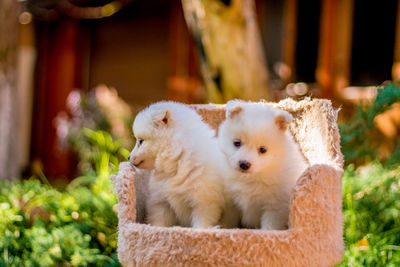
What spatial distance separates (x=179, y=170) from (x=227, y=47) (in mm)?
2020

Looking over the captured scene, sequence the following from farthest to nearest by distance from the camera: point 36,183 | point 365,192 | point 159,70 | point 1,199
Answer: point 159,70, point 36,183, point 1,199, point 365,192

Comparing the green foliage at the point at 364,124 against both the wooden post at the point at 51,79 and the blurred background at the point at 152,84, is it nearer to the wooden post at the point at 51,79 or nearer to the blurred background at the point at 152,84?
the blurred background at the point at 152,84

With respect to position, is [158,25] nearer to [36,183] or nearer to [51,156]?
[51,156]

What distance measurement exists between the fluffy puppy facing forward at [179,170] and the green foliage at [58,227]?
0.99 m

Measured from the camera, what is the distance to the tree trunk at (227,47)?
3.90 meters

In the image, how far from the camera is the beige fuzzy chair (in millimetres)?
1771

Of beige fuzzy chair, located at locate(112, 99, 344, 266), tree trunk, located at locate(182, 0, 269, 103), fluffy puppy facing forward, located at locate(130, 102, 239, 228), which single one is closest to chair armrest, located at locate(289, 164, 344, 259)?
beige fuzzy chair, located at locate(112, 99, 344, 266)

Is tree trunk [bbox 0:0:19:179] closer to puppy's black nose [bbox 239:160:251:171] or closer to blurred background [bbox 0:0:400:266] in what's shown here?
blurred background [bbox 0:0:400:266]

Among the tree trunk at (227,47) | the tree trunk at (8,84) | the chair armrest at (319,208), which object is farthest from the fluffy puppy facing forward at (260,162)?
the tree trunk at (8,84)

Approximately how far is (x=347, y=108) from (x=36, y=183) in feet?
13.4

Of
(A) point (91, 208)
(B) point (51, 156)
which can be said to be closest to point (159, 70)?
(B) point (51, 156)

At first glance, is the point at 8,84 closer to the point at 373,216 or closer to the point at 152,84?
the point at 373,216

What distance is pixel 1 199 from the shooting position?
380 cm

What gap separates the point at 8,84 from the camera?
4.99m
